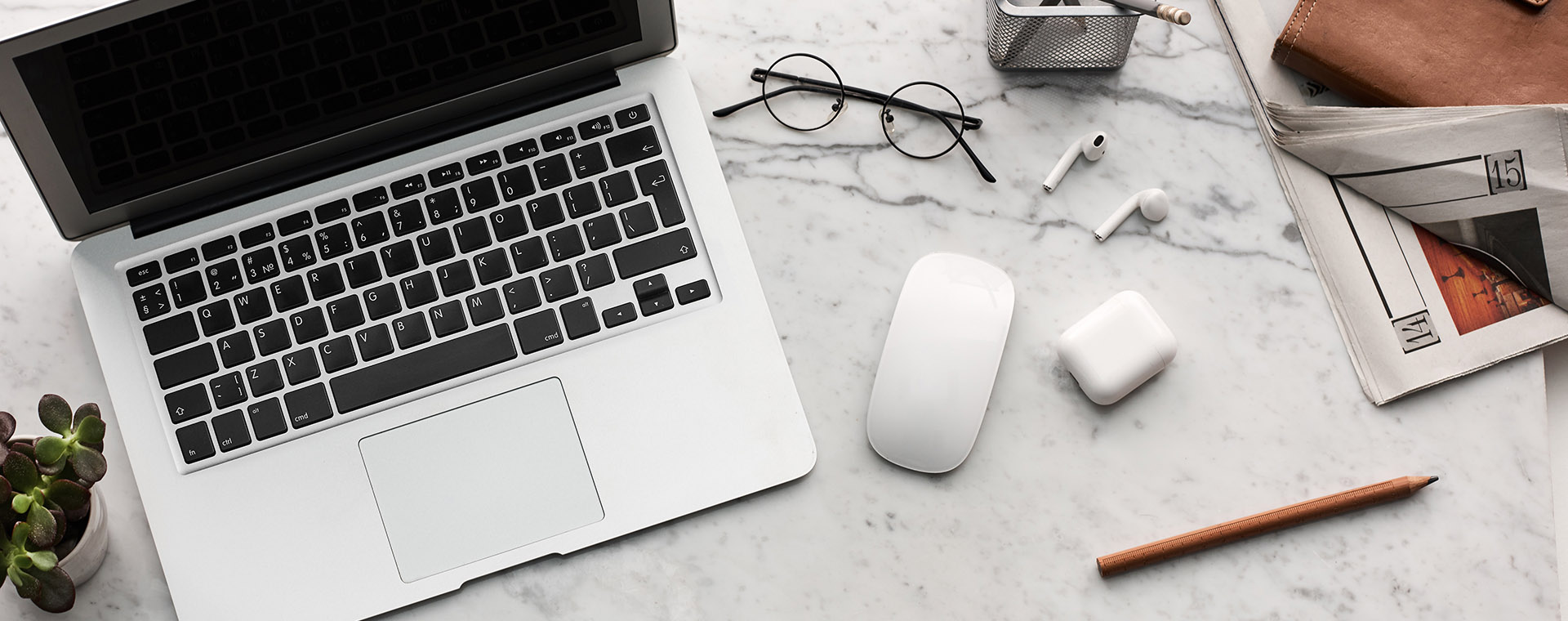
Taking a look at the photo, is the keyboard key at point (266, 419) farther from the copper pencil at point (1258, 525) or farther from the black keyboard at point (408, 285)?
the copper pencil at point (1258, 525)

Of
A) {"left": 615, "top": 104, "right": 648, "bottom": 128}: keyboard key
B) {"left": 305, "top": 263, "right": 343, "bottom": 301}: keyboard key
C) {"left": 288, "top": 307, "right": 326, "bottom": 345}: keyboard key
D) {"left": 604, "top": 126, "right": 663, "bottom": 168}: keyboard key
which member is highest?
{"left": 615, "top": 104, "right": 648, "bottom": 128}: keyboard key

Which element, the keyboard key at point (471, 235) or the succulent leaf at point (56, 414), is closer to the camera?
the succulent leaf at point (56, 414)

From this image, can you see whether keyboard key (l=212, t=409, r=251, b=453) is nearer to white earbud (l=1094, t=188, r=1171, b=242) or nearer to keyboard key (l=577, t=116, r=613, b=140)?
keyboard key (l=577, t=116, r=613, b=140)

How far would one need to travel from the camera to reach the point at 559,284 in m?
0.77

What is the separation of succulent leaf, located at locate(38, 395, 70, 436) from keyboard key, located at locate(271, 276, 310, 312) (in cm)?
16

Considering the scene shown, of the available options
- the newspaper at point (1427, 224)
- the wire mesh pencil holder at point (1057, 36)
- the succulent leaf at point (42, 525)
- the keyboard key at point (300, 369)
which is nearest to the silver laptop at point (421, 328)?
the keyboard key at point (300, 369)

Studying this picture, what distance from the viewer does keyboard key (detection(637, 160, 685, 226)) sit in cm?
79

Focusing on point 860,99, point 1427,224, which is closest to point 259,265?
point 860,99

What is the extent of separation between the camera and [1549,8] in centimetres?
79

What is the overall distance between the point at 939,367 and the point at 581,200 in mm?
334

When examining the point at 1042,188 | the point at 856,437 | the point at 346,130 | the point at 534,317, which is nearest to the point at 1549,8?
the point at 1042,188

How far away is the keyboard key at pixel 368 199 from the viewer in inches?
31.2

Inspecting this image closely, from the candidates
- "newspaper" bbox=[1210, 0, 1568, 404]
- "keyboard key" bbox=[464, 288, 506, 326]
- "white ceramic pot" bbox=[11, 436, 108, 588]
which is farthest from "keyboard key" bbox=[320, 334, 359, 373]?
"newspaper" bbox=[1210, 0, 1568, 404]

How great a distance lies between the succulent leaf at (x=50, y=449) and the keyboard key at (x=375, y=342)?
21 cm
